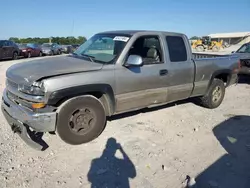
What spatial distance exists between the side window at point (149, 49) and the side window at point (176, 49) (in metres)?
0.26

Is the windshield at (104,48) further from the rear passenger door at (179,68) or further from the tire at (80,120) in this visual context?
the rear passenger door at (179,68)

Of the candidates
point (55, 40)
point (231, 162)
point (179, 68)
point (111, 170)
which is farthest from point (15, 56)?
point (55, 40)

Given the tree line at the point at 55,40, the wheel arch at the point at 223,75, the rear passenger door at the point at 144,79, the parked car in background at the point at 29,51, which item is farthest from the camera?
the tree line at the point at 55,40

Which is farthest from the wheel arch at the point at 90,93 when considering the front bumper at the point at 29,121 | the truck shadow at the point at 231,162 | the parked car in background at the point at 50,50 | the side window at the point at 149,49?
the parked car in background at the point at 50,50

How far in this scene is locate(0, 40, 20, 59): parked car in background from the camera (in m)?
19.6

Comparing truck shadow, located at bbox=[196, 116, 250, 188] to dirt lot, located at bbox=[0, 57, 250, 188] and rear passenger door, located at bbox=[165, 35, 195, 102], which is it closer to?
dirt lot, located at bbox=[0, 57, 250, 188]

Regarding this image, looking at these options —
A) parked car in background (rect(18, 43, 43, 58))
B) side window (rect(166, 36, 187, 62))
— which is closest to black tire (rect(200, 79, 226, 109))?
side window (rect(166, 36, 187, 62))

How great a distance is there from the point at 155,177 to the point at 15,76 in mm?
2678

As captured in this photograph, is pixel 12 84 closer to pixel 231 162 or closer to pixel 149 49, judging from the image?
pixel 149 49

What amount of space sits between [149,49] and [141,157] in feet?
7.52

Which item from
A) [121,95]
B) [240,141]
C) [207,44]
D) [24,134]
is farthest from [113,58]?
[207,44]

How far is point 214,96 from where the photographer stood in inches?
257

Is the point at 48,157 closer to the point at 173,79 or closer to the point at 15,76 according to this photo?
the point at 15,76

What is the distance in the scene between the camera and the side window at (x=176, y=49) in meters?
5.29
